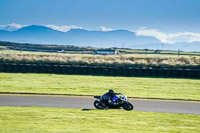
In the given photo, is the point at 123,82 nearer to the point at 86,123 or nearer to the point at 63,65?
the point at 63,65

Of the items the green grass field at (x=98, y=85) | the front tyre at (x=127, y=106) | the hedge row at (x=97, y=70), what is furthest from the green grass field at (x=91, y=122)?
the hedge row at (x=97, y=70)

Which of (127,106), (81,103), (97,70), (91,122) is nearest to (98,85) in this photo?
(97,70)

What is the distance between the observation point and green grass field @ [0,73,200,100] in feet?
64.6

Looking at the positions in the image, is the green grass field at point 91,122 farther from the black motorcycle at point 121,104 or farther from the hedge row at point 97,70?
the hedge row at point 97,70

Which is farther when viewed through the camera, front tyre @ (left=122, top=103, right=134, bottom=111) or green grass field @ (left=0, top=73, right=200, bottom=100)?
green grass field @ (left=0, top=73, right=200, bottom=100)

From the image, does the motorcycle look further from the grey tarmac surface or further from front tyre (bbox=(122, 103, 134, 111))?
the grey tarmac surface

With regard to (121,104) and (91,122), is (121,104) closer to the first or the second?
(121,104)

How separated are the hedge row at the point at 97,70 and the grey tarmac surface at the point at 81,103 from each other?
1013 centimetres

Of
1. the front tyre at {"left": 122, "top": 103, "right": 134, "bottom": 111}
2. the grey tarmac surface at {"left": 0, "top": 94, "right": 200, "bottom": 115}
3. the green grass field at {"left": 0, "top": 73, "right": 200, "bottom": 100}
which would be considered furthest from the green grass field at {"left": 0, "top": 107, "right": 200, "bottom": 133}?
the green grass field at {"left": 0, "top": 73, "right": 200, "bottom": 100}

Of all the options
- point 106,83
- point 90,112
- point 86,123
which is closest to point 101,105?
point 90,112

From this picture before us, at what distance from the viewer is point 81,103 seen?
15930 mm

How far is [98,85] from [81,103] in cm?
674

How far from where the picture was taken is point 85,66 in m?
28.7

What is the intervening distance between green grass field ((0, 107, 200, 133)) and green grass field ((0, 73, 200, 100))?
6.62m
